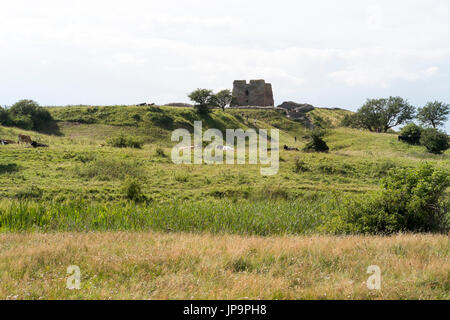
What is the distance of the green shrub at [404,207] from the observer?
9570 millimetres

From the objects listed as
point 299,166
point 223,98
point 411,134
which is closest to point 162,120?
point 223,98

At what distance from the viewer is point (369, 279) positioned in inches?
213

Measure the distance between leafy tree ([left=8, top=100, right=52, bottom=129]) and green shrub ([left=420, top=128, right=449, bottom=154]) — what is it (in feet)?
148

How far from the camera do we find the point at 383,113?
58781mm

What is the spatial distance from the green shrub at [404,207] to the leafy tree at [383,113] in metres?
52.4

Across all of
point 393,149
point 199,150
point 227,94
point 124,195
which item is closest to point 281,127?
point 227,94

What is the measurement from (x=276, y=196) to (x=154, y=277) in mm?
14341

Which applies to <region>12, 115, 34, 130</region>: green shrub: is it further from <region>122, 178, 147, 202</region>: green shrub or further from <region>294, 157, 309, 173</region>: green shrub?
<region>294, 157, 309, 173</region>: green shrub

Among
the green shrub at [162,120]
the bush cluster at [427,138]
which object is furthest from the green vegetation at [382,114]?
the green shrub at [162,120]

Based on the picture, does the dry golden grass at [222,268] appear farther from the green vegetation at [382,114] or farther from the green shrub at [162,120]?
the green vegetation at [382,114]

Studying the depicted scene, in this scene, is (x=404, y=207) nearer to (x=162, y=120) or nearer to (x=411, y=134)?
(x=411, y=134)

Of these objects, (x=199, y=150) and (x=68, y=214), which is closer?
(x=68, y=214)

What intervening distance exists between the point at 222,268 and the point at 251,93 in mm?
73829
